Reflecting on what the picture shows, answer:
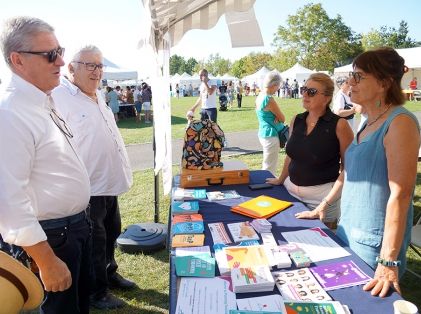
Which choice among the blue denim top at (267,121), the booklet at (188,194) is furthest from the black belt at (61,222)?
the blue denim top at (267,121)

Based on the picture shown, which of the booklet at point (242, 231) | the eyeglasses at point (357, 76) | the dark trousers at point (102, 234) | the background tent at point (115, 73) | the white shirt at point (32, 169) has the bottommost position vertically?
the dark trousers at point (102, 234)

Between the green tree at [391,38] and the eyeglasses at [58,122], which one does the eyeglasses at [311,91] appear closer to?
the eyeglasses at [58,122]

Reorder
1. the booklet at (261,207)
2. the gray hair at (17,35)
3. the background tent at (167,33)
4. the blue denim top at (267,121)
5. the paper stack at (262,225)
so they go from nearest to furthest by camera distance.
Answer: the gray hair at (17,35)
the paper stack at (262,225)
the booklet at (261,207)
the background tent at (167,33)
the blue denim top at (267,121)

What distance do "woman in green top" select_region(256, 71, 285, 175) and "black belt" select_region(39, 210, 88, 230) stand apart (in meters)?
3.39

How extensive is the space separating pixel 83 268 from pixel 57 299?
278mm

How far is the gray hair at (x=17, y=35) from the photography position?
4.86 feet

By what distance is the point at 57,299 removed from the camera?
1.74 metres

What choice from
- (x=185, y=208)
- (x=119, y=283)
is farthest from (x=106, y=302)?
(x=185, y=208)

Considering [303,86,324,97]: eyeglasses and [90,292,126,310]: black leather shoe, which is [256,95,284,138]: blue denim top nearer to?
[303,86,324,97]: eyeglasses

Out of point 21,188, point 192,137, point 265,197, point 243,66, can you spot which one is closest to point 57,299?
point 21,188

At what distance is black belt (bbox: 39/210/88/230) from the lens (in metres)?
1.64

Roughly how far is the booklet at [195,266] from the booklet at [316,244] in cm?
49

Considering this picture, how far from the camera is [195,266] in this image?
158cm

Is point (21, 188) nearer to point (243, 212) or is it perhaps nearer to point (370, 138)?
point (243, 212)
